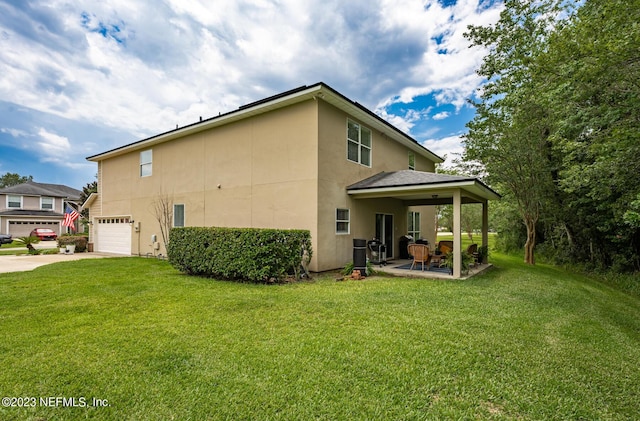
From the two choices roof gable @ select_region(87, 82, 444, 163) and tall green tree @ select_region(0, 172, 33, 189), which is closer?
roof gable @ select_region(87, 82, 444, 163)

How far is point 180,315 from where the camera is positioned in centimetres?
507

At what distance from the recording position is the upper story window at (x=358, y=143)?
1085 centimetres

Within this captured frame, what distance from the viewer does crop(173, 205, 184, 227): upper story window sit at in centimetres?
1315

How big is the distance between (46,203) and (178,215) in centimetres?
3117

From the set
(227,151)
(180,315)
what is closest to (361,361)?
(180,315)

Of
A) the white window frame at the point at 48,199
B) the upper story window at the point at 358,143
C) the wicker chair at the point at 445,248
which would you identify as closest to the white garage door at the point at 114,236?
the upper story window at the point at 358,143

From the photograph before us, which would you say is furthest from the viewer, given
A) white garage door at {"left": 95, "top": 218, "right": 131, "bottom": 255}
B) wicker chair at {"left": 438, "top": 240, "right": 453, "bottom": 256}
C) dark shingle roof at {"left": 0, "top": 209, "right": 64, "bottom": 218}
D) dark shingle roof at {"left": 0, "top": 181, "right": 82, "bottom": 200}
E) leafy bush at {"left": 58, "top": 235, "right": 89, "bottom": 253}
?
dark shingle roof at {"left": 0, "top": 181, "right": 82, "bottom": 200}

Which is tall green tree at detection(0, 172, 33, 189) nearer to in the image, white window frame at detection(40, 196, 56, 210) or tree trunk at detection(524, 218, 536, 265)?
white window frame at detection(40, 196, 56, 210)

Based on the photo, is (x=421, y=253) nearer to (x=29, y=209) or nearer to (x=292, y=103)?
(x=292, y=103)

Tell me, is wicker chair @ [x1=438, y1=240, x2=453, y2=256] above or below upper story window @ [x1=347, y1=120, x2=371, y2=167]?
below

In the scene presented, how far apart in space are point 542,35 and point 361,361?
53.5 ft

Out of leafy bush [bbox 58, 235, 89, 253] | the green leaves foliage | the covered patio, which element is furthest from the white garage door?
the green leaves foliage

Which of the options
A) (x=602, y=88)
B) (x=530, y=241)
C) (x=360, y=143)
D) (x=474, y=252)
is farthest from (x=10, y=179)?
(x=602, y=88)

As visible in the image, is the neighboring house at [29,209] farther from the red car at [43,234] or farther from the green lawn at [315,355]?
the green lawn at [315,355]
